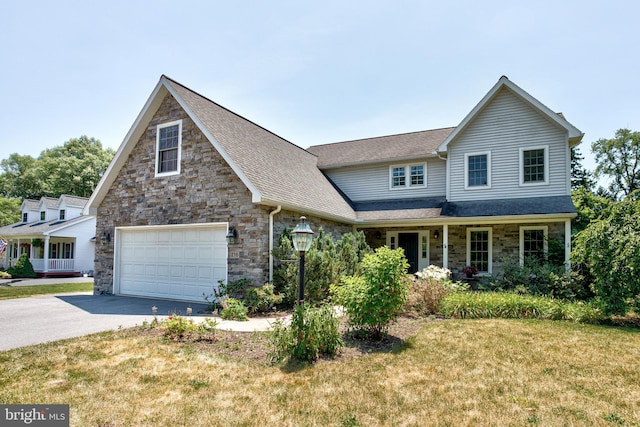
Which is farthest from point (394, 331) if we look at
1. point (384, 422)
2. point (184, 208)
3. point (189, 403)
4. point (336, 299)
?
point (184, 208)

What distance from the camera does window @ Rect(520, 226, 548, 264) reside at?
13.1 metres

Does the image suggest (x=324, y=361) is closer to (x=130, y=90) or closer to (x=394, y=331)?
(x=394, y=331)

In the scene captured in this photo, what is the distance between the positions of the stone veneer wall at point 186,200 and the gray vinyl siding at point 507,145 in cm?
864

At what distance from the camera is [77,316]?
28.9 ft

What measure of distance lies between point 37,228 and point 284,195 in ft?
81.8

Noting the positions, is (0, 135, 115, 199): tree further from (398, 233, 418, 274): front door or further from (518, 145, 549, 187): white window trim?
(518, 145, 549, 187): white window trim

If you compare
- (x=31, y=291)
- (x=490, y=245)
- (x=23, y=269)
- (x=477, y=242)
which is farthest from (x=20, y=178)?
(x=490, y=245)

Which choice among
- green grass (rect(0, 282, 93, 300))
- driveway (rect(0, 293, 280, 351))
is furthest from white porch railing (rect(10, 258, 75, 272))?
driveway (rect(0, 293, 280, 351))

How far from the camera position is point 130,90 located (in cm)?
1196

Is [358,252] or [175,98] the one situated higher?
[175,98]

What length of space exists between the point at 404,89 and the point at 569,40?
202 inches

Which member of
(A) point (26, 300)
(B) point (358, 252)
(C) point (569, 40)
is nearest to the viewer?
(C) point (569, 40)

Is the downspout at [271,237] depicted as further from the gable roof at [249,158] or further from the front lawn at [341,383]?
the front lawn at [341,383]

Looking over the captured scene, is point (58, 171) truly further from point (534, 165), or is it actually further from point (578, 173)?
point (578, 173)
